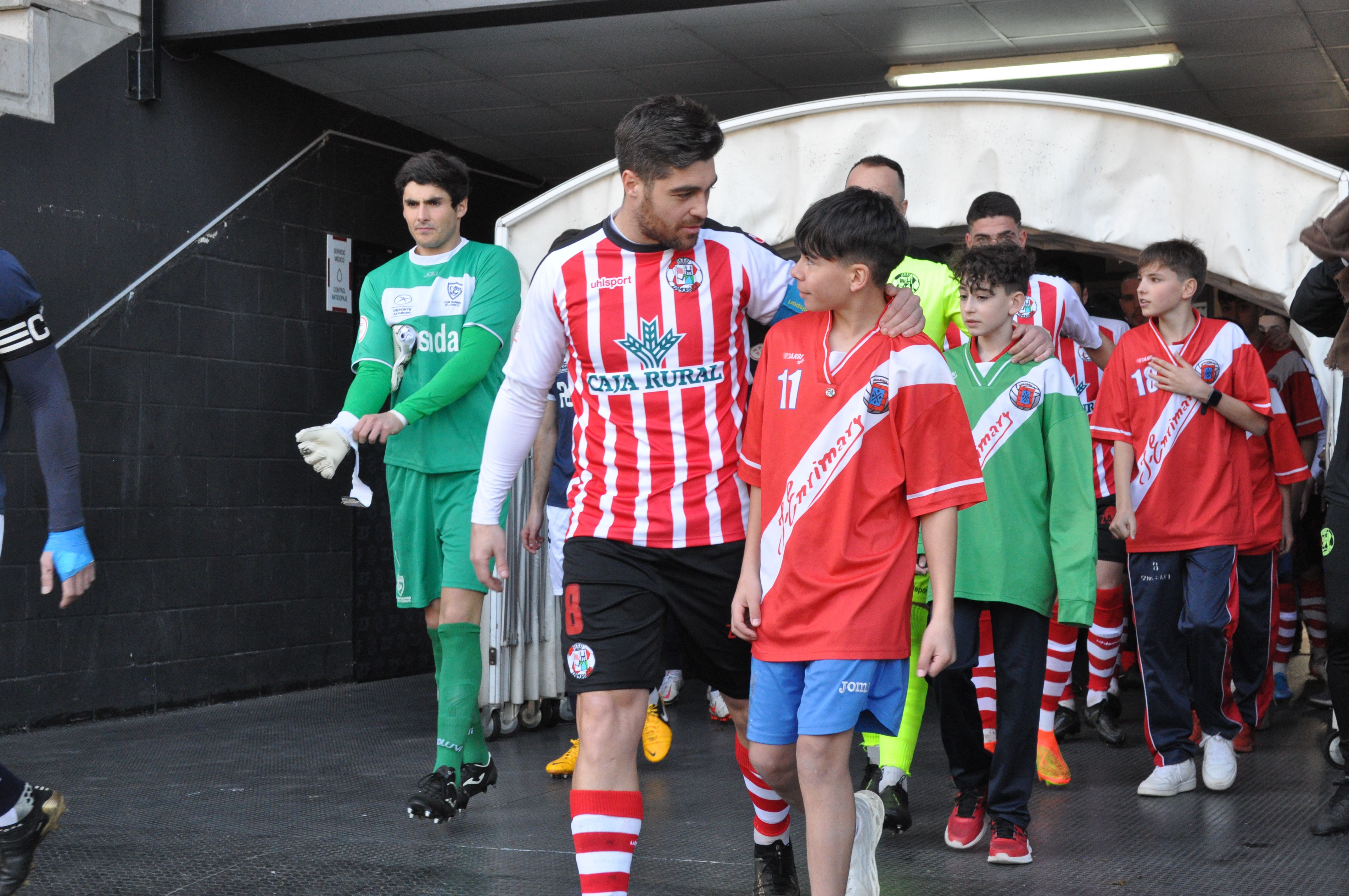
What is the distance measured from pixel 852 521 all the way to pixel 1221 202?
3362 mm

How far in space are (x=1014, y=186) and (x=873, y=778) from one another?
8.76ft

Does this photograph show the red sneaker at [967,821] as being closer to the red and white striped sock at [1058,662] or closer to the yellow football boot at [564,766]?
the red and white striped sock at [1058,662]

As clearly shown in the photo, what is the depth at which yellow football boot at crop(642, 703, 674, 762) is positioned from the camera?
5.43m

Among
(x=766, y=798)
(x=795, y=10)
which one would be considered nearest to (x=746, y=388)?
(x=766, y=798)

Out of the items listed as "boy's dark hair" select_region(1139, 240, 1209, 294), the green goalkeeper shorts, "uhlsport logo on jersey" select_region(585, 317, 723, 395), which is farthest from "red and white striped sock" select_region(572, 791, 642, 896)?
"boy's dark hair" select_region(1139, 240, 1209, 294)

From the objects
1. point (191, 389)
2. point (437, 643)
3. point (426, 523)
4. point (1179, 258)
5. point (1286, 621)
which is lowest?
point (1286, 621)

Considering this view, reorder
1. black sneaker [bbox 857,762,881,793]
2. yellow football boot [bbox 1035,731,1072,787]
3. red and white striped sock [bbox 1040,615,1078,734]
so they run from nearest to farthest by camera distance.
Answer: black sneaker [bbox 857,762,881,793]
yellow football boot [bbox 1035,731,1072,787]
red and white striped sock [bbox 1040,615,1078,734]

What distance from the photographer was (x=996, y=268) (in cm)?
395

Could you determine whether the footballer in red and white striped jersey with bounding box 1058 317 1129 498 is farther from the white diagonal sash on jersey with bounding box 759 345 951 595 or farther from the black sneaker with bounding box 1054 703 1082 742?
the white diagonal sash on jersey with bounding box 759 345 951 595

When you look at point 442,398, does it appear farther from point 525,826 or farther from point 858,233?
point 858,233

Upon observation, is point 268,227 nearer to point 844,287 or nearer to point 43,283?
point 43,283

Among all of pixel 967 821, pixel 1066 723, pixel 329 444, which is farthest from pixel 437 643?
pixel 1066 723

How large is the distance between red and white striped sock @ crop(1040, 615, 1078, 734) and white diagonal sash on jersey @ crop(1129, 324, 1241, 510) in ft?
2.08

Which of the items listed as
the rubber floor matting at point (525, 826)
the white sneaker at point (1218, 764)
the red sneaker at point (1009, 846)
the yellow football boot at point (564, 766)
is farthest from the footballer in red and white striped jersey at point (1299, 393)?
the yellow football boot at point (564, 766)
